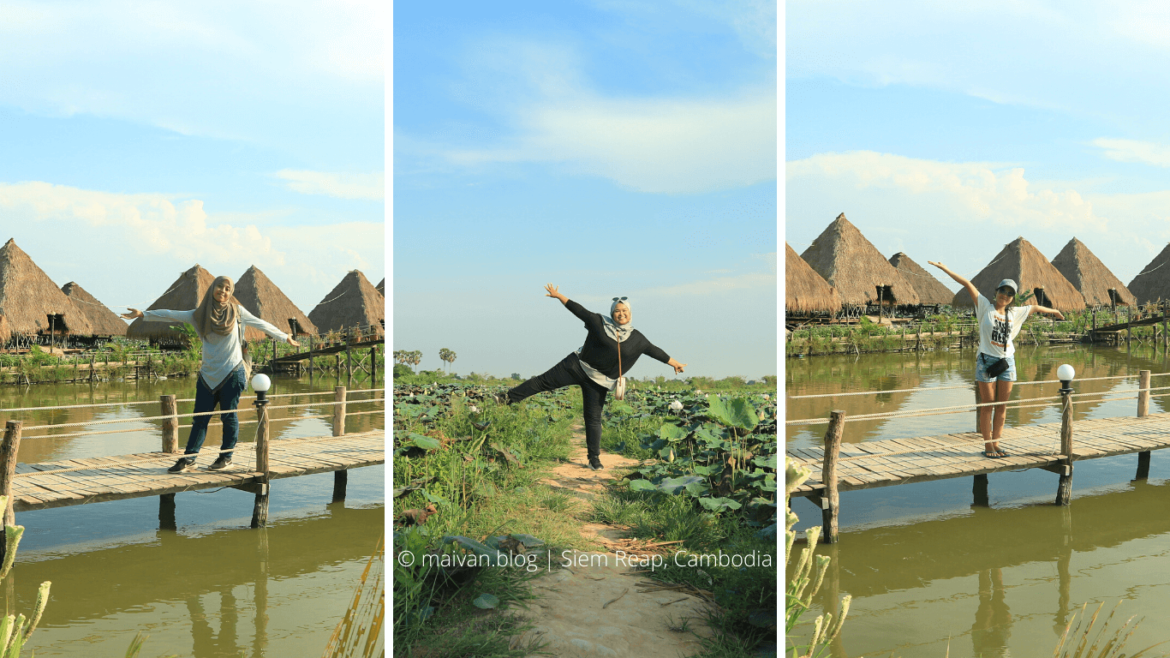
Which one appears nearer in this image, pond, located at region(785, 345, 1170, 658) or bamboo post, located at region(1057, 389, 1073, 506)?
pond, located at region(785, 345, 1170, 658)

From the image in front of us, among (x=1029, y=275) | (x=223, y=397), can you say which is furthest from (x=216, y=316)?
(x=1029, y=275)

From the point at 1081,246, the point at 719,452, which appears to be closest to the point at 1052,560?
the point at 719,452

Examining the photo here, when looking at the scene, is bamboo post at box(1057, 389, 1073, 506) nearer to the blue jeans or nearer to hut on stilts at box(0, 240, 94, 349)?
the blue jeans

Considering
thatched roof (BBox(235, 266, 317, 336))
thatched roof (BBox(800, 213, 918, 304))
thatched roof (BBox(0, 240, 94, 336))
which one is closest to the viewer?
thatched roof (BBox(0, 240, 94, 336))

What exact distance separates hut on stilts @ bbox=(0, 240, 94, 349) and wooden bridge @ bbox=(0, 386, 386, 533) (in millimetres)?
16128

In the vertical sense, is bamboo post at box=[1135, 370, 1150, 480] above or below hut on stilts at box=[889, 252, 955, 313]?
below

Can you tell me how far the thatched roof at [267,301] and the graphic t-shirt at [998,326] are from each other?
1936cm

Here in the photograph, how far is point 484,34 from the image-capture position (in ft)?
7.27

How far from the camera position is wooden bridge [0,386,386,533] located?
496 centimetres

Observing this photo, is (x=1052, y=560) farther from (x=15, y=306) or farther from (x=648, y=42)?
(x=15, y=306)

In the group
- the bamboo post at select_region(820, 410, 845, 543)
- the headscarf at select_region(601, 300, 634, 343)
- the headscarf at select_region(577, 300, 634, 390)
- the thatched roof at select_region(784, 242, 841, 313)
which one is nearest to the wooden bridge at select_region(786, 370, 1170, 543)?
the bamboo post at select_region(820, 410, 845, 543)

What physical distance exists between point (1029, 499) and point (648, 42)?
19.4 feet

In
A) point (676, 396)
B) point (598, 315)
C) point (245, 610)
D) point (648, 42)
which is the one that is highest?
point (648, 42)

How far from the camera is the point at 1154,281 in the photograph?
24906 mm
